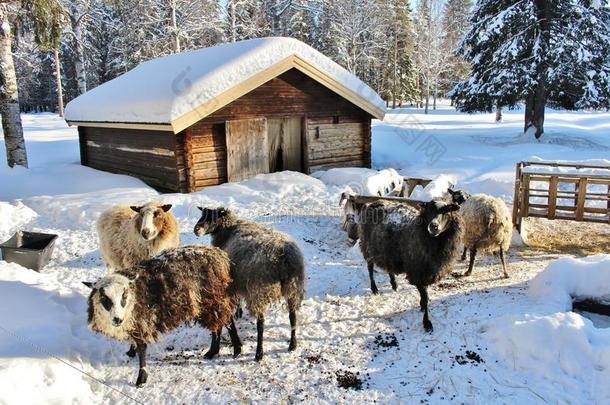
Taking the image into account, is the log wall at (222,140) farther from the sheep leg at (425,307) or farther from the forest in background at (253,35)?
the forest in background at (253,35)

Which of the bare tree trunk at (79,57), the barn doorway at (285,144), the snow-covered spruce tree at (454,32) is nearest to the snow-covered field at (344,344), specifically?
the barn doorway at (285,144)

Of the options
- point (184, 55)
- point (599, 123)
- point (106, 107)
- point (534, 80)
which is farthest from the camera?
point (599, 123)

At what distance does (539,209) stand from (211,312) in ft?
27.5

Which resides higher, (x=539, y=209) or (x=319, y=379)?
(x=539, y=209)

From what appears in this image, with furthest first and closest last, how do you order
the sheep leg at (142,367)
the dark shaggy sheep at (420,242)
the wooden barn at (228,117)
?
1. the wooden barn at (228,117)
2. the dark shaggy sheep at (420,242)
3. the sheep leg at (142,367)

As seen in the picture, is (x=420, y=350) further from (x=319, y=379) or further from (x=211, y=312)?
(x=211, y=312)

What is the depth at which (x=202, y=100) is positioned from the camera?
12.0 m

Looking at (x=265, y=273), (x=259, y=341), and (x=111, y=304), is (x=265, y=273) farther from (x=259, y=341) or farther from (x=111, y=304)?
(x=111, y=304)

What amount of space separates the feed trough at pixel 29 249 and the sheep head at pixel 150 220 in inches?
95.7

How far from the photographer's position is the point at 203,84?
40.2 ft

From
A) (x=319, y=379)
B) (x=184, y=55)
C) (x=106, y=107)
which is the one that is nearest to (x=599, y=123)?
(x=184, y=55)

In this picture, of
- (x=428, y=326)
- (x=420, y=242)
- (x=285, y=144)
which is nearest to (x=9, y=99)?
(x=285, y=144)

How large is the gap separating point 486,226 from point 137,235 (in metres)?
5.74

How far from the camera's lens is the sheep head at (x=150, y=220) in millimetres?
6066
